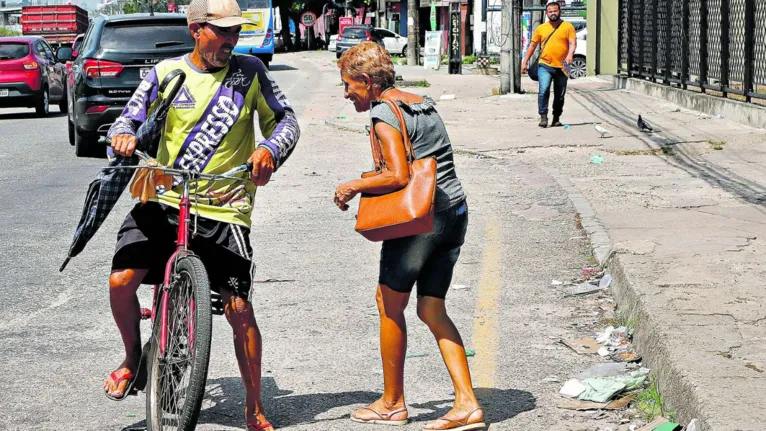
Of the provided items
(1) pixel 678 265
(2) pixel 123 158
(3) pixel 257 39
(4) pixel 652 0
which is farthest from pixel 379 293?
(3) pixel 257 39

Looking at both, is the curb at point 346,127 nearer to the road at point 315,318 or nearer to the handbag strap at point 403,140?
the road at point 315,318

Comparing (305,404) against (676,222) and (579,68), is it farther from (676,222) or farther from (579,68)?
(579,68)

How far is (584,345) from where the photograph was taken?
6.03m

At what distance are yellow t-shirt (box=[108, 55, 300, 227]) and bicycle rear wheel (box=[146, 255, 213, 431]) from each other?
0.38m

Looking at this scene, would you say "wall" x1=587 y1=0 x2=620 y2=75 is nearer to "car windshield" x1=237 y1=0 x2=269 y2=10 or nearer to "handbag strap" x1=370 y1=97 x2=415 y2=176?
"car windshield" x1=237 y1=0 x2=269 y2=10

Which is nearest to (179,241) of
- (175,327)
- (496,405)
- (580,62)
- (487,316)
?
(175,327)

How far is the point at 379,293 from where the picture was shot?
15.8ft

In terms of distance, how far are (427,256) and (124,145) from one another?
→ 49.3 inches

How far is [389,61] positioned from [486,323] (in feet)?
7.75

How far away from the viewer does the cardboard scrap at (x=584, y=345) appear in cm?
593

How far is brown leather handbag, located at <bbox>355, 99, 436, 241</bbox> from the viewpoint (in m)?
4.43

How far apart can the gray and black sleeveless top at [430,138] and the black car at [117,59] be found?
32.5 feet

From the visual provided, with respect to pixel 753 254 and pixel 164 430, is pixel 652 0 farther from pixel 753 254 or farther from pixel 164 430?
pixel 164 430

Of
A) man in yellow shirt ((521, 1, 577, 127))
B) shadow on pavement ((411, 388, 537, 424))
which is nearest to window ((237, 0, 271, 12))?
man in yellow shirt ((521, 1, 577, 127))
